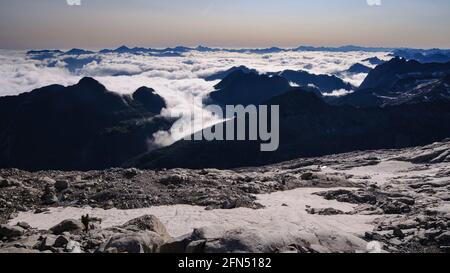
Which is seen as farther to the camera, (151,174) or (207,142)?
(207,142)

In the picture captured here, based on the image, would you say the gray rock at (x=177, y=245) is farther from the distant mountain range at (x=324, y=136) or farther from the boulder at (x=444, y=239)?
the distant mountain range at (x=324, y=136)

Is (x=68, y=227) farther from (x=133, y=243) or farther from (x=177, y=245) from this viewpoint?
(x=177, y=245)

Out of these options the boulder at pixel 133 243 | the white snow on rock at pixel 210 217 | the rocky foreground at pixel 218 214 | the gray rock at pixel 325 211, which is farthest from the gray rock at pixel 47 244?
the gray rock at pixel 325 211

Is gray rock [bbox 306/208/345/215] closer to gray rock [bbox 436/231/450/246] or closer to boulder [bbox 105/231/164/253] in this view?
gray rock [bbox 436/231/450/246]

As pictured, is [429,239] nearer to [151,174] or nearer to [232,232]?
[232,232]
